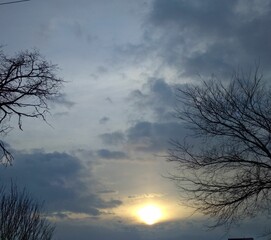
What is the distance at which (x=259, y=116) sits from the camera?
14.7 meters

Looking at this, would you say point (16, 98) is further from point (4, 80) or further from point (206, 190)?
point (206, 190)

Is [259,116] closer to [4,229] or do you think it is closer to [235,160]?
[235,160]

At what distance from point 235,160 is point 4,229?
43.8ft

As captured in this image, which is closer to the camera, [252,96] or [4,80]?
[4,80]

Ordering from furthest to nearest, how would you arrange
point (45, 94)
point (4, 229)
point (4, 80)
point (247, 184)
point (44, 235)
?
point (44, 235) < point (4, 229) < point (247, 184) < point (45, 94) < point (4, 80)

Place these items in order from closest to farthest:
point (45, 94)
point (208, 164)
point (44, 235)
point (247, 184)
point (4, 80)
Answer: point (4, 80) < point (45, 94) < point (247, 184) < point (208, 164) < point (44, 235)

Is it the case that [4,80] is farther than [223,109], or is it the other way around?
[223,109]

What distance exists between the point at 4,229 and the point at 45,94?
11913mm

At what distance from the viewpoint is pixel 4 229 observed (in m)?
21.9

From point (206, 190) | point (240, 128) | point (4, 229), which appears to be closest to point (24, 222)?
point (4, 229)

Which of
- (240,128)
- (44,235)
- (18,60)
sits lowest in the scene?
(44,235)

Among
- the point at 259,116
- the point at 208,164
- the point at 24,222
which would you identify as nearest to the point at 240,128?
the point at 259,116

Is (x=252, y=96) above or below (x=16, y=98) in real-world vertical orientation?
above

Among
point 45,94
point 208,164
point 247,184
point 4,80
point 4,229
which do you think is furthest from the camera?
point 4,229
